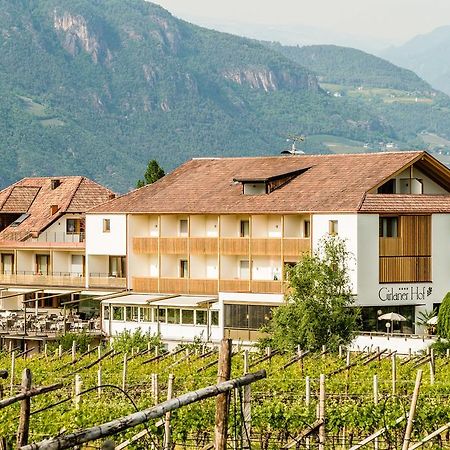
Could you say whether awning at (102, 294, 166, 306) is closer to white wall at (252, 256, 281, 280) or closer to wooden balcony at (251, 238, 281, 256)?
white wall at (252, 256, 281, 280)

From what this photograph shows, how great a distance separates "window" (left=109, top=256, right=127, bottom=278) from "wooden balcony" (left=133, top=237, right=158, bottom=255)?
105 cm

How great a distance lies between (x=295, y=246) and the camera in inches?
2525

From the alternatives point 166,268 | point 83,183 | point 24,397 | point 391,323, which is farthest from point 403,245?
point 24,397

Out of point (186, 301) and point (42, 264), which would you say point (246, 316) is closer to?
point (186, 301)

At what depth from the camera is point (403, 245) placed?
63.9m

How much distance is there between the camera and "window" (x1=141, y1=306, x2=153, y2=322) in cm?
6650

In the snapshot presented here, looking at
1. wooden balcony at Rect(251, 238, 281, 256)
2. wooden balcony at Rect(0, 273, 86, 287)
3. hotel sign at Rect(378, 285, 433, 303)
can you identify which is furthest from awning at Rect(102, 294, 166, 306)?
hotel sign at Rect(378, 285, 433, 303)

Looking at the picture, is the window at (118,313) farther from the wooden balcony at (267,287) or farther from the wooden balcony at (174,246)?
the wooden balcony at (267,287)

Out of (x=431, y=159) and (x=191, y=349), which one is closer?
(x=191, y=349)

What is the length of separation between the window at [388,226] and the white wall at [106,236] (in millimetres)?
11804

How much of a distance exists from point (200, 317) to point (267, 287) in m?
2.89

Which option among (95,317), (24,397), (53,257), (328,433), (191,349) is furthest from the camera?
(53,257)

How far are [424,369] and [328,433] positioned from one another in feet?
34.5

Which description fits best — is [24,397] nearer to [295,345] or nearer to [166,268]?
[295,345]
